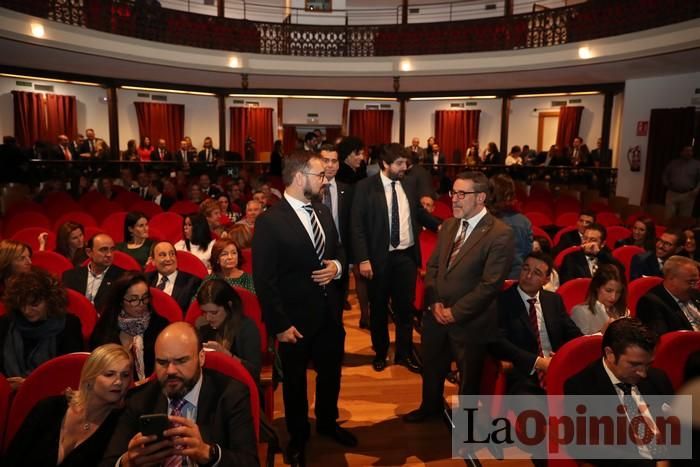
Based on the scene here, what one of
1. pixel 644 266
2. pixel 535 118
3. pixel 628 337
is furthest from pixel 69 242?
pixel 535 118

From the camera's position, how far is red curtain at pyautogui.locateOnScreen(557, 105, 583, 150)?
15568 millimetres

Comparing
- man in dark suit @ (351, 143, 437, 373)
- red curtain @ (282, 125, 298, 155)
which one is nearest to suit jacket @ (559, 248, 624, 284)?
man in dark suit @ (351, 143, 437, 373)

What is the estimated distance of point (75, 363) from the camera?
2.54m

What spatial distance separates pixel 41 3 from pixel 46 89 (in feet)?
19.2

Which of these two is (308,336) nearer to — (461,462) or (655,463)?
(461,462)

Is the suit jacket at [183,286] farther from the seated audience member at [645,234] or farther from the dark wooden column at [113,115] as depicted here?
the dark wooden column at [113,115]

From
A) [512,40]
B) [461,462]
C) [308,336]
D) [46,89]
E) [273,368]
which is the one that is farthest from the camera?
[46,89]

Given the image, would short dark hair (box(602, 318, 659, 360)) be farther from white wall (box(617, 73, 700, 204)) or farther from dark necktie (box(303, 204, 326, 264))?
white wall (box(617, 73, 700, 204))

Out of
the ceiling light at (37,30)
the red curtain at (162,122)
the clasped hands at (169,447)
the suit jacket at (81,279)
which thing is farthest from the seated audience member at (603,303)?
the red curtain at (162,122)

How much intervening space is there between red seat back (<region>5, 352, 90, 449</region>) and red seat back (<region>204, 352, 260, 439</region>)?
23.1 inches

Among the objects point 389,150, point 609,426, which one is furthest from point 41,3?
point 609,426

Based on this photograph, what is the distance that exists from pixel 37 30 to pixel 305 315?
27.0 ft

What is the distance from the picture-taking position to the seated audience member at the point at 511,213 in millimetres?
4223

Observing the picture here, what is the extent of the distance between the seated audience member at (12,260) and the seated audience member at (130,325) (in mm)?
1083
